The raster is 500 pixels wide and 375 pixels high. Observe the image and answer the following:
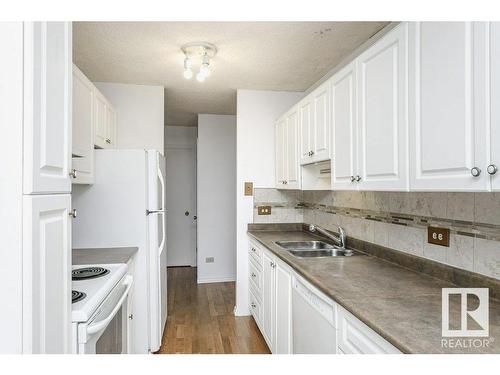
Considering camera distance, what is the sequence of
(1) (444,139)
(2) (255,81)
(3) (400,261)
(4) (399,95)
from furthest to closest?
(2) (255,81) → (3) (400,261) → (4) (399,95) → (1) (444,139)

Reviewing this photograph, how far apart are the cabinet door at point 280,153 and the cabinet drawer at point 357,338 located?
2.00 m

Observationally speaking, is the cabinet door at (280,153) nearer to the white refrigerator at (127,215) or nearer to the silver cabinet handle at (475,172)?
the white refrigerator at (127,215)

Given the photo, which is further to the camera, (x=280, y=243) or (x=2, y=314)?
(x=280, y=243)

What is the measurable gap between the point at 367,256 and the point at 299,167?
3.17ft

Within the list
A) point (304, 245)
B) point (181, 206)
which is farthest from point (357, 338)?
point (181, 206)

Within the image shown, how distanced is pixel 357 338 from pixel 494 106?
948 millimetres

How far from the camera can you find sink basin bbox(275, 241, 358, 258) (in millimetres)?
2602

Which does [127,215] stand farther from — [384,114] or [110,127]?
[384,114]

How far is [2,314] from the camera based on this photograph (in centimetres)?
90

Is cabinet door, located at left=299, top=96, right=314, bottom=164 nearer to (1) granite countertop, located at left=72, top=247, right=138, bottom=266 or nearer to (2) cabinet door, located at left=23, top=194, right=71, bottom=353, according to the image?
(1) granite countertop, located at left=72, top=247, right=138, bottom=266

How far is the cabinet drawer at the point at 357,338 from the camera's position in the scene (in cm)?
112

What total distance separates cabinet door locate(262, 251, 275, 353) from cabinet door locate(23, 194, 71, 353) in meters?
1.61
